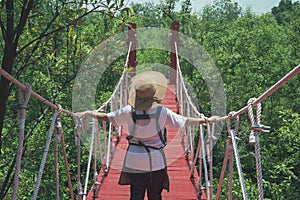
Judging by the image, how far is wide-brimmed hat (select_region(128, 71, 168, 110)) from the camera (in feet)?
7.09

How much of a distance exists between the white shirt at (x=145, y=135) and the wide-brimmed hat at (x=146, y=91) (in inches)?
1.2

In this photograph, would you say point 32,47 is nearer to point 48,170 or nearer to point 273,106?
point 48,170

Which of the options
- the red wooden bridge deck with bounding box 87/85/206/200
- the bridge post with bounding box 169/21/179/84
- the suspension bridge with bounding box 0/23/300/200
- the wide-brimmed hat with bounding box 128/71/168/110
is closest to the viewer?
the suspension bridge with bounding box 0/23/300/200

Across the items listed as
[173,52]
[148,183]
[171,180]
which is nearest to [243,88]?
[173,52]

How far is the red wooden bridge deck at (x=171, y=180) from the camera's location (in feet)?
10.5

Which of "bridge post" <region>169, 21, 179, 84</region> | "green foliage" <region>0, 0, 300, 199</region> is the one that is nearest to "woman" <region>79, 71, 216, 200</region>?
"green foliage" <region>0, 0, 300, 199</region>

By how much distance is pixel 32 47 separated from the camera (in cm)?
417

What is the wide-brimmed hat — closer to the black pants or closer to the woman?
the woman

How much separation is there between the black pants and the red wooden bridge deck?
2.83ft

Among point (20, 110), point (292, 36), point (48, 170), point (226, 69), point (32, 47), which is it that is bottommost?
point (48, 170)

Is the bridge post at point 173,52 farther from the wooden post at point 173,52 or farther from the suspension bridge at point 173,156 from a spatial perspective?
the suspension bridge at point 173,156

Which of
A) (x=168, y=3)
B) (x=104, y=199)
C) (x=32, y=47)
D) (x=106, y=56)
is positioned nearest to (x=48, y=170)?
(x=106, y=56)

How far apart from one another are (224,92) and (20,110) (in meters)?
11.1

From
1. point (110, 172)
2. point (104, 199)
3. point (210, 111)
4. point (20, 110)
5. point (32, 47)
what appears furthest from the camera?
point (210, 111)
